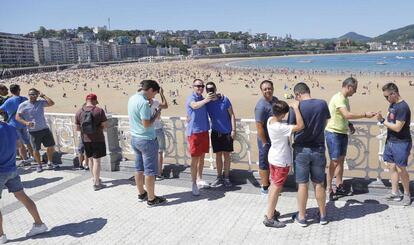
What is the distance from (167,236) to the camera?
4609mm

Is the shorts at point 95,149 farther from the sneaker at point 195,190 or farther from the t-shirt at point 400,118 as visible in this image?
the t-shirt at point 400,118

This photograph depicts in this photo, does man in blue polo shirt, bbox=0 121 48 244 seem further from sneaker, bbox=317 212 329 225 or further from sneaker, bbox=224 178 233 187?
sneaker, bbox=317 212 329 225

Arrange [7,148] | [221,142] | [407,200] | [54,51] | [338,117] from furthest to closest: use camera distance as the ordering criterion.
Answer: [54,51]
[221,142]
[338,117]
[407,200]
[7,148]

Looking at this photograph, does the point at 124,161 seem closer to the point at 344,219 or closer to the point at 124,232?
the point at 124,232

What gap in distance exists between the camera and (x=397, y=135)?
488 centimetres

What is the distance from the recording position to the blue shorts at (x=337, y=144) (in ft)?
17.0

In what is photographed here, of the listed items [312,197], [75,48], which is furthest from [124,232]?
[75,48]

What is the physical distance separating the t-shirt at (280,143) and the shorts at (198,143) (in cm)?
138

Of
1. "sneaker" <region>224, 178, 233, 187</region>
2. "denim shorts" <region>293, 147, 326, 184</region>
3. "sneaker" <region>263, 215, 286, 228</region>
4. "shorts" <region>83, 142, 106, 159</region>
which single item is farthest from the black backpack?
"denim shorts" <region>293, 147, 326, 184</region>

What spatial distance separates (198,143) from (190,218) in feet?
3.81

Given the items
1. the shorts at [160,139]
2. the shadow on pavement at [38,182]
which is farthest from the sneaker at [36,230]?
the shorts at [160,139]

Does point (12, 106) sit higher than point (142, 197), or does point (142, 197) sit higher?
point (12, 106)

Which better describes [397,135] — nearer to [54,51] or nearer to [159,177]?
A: [159,177]

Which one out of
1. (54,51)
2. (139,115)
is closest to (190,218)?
(139,115)
